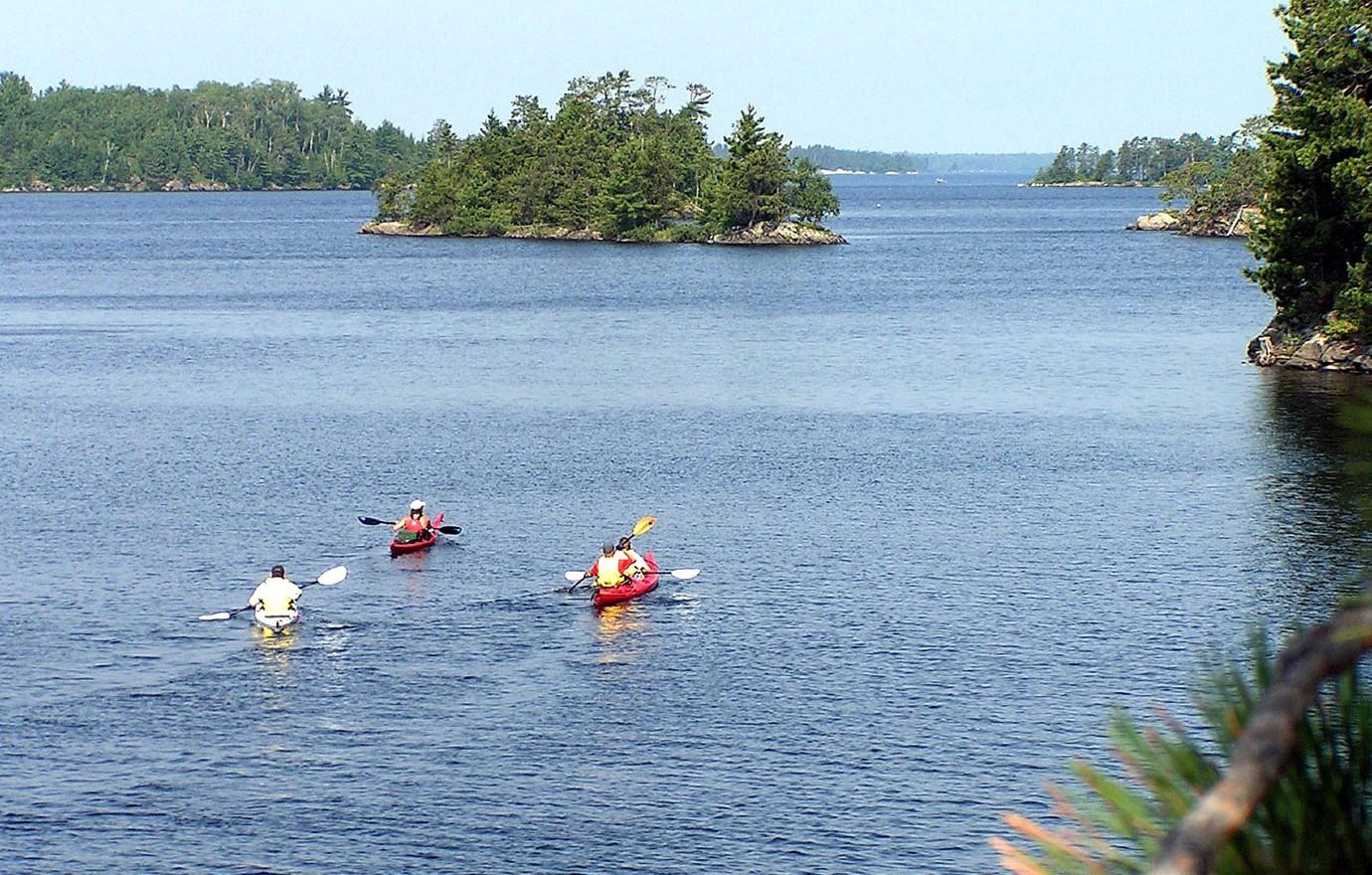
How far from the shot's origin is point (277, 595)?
38.6 m

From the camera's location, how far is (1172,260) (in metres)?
157

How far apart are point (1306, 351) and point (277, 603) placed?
52.4m

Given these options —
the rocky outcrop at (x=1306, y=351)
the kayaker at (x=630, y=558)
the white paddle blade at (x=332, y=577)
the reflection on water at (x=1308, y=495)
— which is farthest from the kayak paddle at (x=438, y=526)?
the rocky outcrop at (x=1306, y=351)

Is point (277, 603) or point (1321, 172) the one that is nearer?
point (277, 603)

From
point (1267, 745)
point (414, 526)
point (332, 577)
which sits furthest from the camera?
point (414, 526)

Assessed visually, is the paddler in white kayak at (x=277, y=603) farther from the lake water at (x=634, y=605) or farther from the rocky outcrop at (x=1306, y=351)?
the rocky outcrop at (x=1306, y=351)

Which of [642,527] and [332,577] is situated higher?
[642,527]

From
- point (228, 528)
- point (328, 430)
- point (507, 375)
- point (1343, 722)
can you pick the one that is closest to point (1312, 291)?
point (507, 375)

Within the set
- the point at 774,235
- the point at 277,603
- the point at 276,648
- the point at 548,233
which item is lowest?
the point at 276,648

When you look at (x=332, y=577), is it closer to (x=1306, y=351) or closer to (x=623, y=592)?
(x=623, y=592)

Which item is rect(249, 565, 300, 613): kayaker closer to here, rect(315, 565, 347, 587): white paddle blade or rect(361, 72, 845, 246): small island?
rect(315, 565, 347, 587): white paddle blade

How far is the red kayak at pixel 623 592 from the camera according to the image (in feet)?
135

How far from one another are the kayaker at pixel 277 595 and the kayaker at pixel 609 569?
6583mm

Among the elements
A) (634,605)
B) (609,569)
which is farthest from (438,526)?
(634,605)
